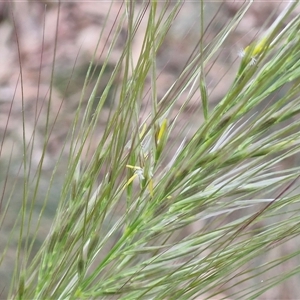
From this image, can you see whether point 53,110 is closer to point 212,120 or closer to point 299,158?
point 299,158

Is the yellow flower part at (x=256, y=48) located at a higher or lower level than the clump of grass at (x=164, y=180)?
higher

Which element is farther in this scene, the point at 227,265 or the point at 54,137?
the point at 54,137

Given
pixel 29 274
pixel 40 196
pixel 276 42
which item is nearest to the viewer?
pixel 276 42

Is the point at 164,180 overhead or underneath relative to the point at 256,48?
underneath

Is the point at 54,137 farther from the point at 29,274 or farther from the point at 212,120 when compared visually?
the point at 212,120

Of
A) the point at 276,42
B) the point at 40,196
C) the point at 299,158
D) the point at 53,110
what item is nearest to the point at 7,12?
the point at 53,110

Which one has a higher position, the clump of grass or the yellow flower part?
the yellow flower part

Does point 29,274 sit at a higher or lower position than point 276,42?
lower

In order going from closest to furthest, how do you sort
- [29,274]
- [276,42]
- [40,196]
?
[276,42], [29,274], [40,196]

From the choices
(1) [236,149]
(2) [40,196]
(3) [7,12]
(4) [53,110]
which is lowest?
(2) [40,196]
